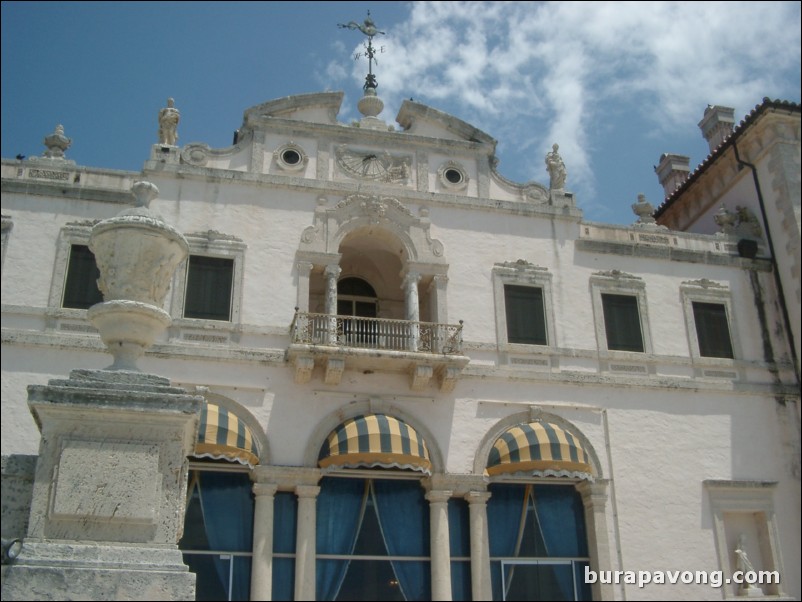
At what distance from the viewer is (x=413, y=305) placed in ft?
60.0

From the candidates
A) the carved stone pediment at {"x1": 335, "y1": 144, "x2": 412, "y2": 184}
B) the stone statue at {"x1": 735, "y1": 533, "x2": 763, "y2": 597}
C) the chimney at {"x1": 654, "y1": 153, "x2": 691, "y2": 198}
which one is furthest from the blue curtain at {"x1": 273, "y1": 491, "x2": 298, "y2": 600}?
the chimney at {"x1": 654, "y1": 153, "x2": 691, "y2": 198}

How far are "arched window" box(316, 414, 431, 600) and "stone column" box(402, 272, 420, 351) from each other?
1.75 meters

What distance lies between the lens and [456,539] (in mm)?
16938

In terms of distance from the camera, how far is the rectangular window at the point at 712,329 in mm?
19969

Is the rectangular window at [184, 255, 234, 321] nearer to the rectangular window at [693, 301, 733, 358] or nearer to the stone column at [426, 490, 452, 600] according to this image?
the stone column at [426, 490, 452, 600]

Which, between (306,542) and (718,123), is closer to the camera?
(306,542)

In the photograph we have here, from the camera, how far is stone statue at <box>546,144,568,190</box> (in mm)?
20734

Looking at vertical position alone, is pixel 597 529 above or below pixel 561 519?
below

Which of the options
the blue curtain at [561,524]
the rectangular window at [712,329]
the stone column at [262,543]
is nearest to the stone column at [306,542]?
the stone column at [262,543]

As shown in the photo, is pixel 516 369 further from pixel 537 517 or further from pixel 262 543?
pixel 262 543

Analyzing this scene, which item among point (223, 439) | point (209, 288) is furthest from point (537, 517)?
point (209, 288)

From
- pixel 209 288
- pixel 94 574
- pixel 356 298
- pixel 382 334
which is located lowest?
pixel 94 574

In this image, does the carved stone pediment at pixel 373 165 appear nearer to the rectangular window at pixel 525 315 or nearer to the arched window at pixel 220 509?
the rectangular window at pixel 525 315

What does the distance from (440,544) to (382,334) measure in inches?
168
